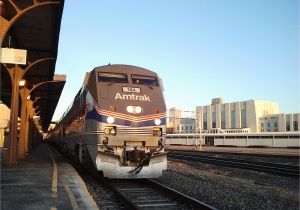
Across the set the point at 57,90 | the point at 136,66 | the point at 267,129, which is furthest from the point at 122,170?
the point at 267,129

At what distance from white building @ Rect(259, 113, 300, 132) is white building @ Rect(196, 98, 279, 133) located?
3.67 metres

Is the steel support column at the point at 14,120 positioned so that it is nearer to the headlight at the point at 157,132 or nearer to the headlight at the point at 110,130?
the headlight at the point at 110,130

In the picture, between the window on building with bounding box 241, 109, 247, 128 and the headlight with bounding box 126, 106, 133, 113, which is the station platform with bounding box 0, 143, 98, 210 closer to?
the headlight with bounding box 126, 106, 133, 113

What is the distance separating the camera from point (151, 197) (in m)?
9.83

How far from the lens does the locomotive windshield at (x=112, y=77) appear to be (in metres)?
12.1

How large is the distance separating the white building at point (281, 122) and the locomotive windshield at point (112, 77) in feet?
362

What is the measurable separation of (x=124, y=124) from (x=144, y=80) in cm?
208

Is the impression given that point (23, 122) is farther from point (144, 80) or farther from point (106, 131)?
point (106, 131)

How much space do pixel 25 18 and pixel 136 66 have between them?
15.4 feet

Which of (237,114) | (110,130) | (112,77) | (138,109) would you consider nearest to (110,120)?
(110,130)

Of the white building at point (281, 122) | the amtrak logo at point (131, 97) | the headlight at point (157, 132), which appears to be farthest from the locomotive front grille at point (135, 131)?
the white building at point (281, 122)

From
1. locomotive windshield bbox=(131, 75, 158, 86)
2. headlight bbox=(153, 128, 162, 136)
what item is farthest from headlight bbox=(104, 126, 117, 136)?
locomotive windshield bbox=(131, 75, 158, 86)

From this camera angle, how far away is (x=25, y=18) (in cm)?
1405

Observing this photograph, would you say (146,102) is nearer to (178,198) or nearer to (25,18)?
(178,198)
